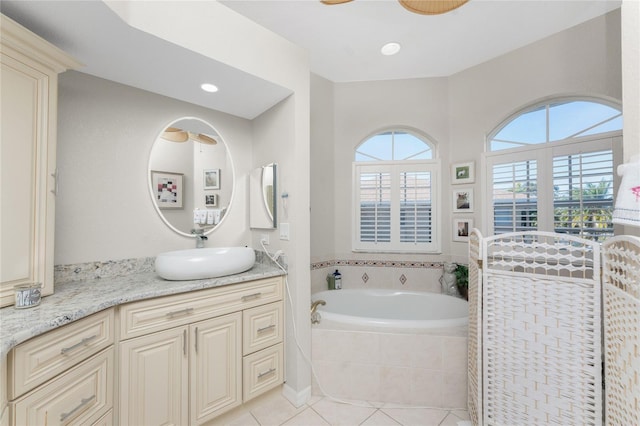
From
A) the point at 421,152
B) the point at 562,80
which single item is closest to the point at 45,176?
the point at 421,152

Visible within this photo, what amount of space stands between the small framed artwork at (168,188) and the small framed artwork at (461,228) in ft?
8.49

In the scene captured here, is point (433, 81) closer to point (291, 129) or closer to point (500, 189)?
point (500, 189)

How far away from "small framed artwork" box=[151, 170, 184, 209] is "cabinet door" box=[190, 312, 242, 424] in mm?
908

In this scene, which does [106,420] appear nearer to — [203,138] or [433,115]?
[203,138]

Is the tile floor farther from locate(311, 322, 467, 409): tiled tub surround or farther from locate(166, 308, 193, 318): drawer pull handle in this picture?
locate(166, 308, 193, 318): drawer pull handle

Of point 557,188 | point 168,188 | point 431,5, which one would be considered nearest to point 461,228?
point 557,188

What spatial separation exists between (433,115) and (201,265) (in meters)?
2.68

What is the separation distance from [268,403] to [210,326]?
2.60 feet

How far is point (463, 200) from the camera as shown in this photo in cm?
271

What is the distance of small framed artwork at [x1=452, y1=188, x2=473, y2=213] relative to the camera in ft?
8.76

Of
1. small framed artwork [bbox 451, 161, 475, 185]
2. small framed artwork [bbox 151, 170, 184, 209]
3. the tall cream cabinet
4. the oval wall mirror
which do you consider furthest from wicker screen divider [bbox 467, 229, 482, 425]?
the tall cream cabinet

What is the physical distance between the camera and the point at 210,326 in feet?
5.14

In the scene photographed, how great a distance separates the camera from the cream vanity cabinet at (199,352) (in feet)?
4.40

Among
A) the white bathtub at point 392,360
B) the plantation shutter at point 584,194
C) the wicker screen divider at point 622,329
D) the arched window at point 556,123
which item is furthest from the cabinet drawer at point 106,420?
the arched window at point 556,123
